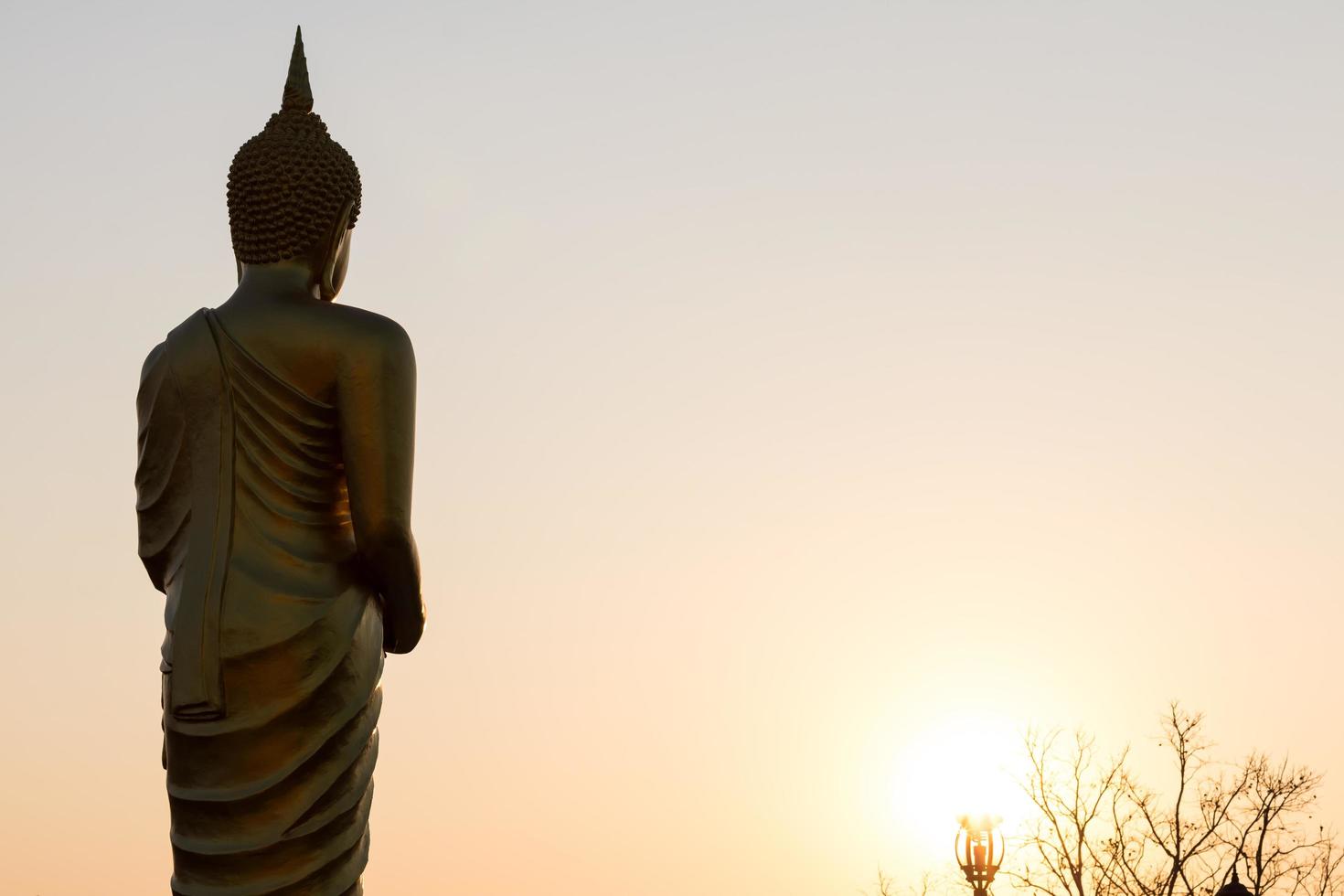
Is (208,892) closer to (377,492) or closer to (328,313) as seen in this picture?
(377,492)

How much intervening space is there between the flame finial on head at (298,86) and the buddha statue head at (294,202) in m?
0.08

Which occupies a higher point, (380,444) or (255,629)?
(380,444)

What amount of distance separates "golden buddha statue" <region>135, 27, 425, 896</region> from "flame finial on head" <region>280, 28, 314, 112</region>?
1.74ft

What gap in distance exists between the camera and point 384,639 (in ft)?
24.2

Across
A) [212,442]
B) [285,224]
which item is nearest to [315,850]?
[212,442]

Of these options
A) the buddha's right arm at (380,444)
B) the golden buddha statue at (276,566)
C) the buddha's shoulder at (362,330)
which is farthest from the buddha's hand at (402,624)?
the buddha's shoulder at (362,330)

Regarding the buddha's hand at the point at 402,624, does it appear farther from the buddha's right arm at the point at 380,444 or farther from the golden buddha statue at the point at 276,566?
the buddha's right arm at the point at 380,444

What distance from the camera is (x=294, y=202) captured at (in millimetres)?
7438

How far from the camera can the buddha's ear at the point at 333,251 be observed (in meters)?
7.51

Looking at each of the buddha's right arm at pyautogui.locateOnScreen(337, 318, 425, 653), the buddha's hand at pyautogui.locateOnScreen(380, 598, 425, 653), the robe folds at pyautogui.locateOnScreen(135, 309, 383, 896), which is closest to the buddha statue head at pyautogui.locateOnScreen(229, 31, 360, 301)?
the robe folds at pyautogui.locateOnScreen(135, 309, 383, 896)

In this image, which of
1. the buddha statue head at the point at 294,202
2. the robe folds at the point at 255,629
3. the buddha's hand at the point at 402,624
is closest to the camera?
the robe folds at the point at 255,629

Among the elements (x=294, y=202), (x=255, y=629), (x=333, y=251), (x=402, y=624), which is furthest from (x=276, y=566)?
(x=294, y=202)

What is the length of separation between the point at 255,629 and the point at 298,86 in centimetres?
219

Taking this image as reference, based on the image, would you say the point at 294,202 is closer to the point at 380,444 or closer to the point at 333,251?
the point at 333,251
